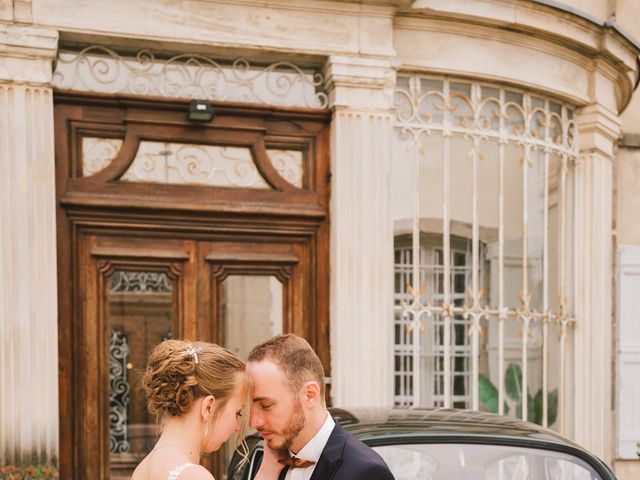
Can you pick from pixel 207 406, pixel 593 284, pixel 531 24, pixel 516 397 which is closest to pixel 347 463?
pixel 207 406

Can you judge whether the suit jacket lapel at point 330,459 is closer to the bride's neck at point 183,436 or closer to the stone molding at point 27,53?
the bride's neck at point 183,436

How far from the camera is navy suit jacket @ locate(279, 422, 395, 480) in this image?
310 centimetres

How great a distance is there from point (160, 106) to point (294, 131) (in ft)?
Answer: 3.40

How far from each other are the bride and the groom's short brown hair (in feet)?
0.62

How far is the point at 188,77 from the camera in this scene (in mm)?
7082

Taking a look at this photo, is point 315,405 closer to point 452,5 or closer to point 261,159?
point 261,159

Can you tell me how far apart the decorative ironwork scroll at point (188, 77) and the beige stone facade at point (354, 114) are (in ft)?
0.26

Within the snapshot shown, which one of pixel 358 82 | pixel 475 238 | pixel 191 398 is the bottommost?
pixel 191 398

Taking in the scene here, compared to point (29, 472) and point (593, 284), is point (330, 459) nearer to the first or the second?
point (29, 472)

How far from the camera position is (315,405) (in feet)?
10.7

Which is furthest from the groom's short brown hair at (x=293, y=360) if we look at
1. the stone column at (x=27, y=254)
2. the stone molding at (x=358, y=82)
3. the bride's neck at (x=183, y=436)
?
the stone molding at (x=358, y=82)

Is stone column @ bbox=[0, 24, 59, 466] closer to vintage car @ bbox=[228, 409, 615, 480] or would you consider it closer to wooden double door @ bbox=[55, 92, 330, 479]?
wooden double door @ bbox=[55, 92, 330, 479]

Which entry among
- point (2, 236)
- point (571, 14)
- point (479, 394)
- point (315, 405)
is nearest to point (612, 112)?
point (571, 14)

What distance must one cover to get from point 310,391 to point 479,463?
3.61 feet
